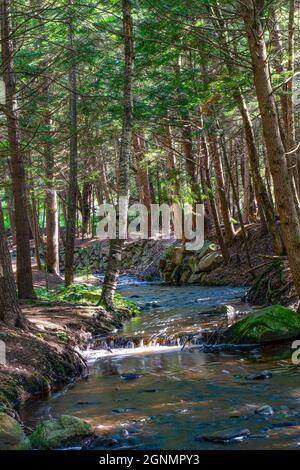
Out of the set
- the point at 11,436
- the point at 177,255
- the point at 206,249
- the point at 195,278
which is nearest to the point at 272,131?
the point at 11,436

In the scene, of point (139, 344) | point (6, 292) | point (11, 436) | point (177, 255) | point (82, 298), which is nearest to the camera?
point (11, 436)

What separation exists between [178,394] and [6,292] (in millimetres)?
3288

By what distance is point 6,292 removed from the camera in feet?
29.5

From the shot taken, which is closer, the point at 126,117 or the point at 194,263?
the point at 126,117

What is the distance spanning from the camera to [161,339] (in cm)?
1119

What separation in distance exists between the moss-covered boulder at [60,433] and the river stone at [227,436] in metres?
1.17

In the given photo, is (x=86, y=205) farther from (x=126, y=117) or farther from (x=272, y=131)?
(x=272, y=131)

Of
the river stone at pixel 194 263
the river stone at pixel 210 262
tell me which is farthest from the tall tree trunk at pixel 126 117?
the river stone at pixel 194 263

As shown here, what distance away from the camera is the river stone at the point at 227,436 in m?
5.52

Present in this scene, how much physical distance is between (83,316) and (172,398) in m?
5.29

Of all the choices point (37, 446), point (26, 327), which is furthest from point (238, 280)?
point (37, 446)

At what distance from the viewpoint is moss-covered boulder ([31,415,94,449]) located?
18.2ft

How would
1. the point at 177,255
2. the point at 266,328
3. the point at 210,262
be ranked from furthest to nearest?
the point at 177,255
the point at 210,262
the point at 266,328
